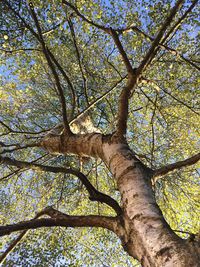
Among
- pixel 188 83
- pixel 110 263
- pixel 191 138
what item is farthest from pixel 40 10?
pixel 110 263

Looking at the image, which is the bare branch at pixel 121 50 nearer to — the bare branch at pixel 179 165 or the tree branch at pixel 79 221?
the bare branch at pixel 179 165

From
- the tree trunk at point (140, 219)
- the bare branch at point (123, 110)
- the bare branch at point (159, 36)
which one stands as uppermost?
the bare branch at point (159, 36)

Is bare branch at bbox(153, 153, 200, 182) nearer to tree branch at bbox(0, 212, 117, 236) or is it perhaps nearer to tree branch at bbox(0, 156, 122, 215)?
tree branch at bbox(0, 156, 122, 215)

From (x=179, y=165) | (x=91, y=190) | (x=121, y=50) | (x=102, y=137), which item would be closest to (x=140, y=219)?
(x=91, y=190)

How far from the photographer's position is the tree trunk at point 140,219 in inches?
73.1

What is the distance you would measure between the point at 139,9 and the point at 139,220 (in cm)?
638

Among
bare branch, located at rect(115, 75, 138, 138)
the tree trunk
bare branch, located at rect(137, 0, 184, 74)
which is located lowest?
the tree trunk

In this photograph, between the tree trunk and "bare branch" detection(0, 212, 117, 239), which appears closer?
the tree trunk

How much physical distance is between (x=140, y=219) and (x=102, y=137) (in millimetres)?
1570

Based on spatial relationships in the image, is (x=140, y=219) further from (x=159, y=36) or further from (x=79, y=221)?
(x=159, y=36)

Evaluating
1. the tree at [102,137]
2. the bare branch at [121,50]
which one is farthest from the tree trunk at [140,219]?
the bare branch at [121,50]

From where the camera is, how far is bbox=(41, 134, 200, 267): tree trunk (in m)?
1.86

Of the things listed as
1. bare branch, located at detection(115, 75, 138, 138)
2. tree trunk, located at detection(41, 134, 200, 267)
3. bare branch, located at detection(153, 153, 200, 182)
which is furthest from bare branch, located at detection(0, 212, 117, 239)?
bare branch, located at detection(115, 75, 138, 138)

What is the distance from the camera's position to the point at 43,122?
10672mm
